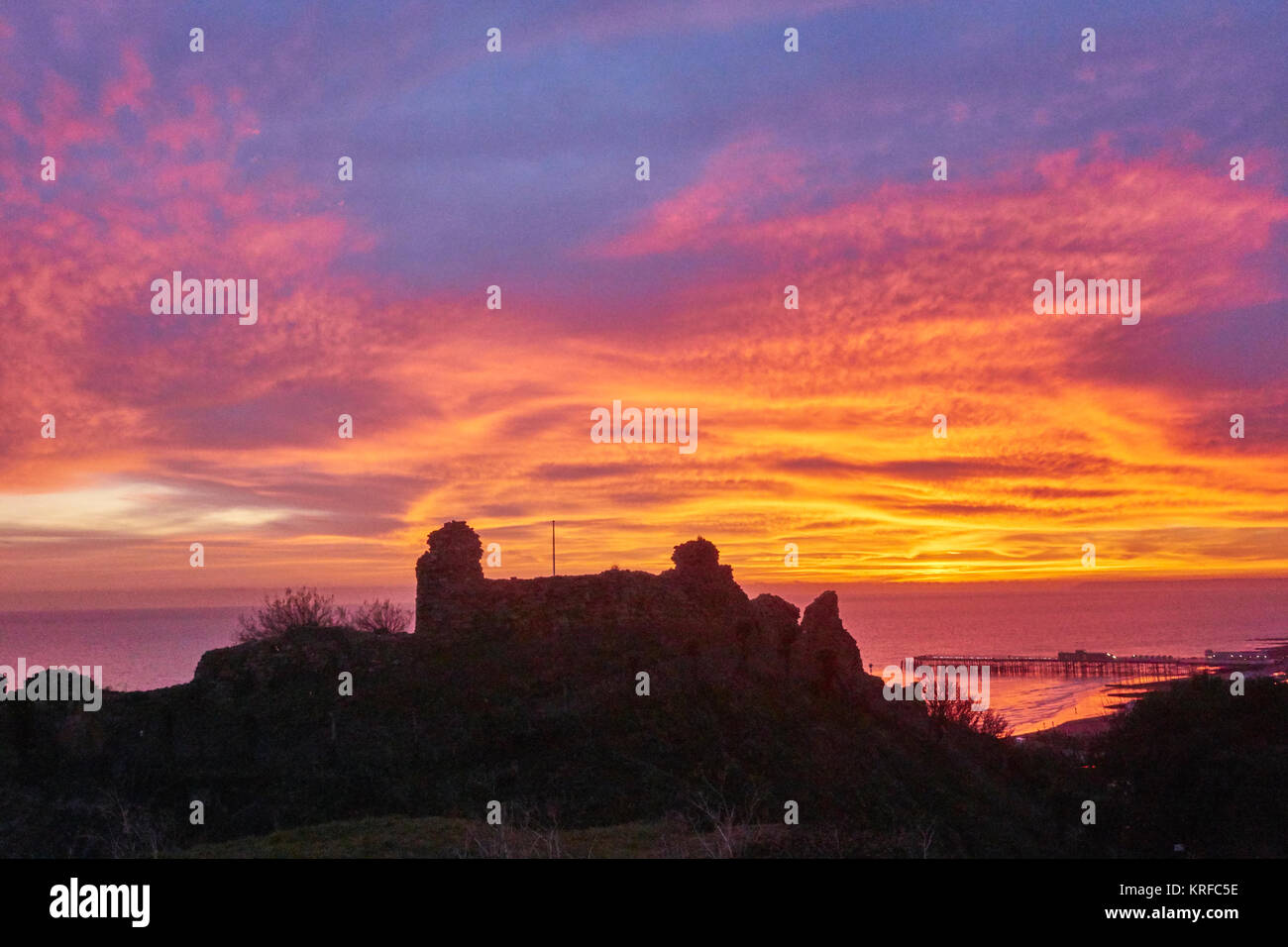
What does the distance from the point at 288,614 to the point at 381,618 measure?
4.01 meters

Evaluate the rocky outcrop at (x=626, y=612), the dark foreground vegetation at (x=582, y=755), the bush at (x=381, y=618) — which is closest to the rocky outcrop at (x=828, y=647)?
the rocky outcrop at (x=626, y=612)

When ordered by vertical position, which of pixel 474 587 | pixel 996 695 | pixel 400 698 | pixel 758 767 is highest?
pixel 474 587

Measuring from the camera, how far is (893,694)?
40562 millimetres

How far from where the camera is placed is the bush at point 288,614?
3878 cm

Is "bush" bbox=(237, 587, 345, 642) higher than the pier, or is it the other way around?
"bush" bbox=(237, 587, 345, 642)

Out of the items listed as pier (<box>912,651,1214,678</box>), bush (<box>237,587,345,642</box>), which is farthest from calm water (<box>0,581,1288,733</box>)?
bush (<box>237,587,345,642</box>)

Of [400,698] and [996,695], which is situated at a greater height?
[400,698]

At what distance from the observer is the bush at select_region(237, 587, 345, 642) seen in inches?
1527

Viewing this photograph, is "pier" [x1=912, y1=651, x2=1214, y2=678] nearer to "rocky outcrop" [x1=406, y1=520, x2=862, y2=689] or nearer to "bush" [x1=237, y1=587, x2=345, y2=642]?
"rocky outcrop" [x1=406, y1=520, x2=862, y2=689]

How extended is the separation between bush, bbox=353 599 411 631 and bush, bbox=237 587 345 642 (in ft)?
3.55

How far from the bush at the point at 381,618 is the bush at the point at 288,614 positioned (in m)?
1.08
